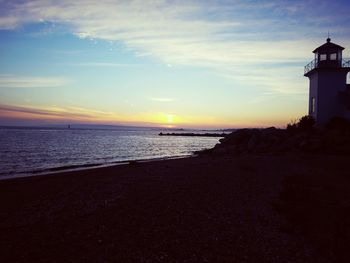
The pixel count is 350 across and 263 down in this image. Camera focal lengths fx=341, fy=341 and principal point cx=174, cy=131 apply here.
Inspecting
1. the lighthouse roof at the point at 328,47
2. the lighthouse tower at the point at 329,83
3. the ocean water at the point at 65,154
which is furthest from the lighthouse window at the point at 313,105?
the ocean water at the point at 65,154

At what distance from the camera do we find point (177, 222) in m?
8.28

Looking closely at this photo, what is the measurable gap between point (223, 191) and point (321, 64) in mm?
26674

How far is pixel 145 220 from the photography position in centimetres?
845

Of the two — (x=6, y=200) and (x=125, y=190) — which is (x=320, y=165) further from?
(x=6, y=200)

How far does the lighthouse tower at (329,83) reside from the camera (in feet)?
111

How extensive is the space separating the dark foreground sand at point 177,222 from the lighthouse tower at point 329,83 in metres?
22.6

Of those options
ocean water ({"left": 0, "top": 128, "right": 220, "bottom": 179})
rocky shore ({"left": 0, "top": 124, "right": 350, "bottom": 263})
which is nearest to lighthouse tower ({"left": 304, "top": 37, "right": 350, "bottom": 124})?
ocean water ({"left": 0, "top": 128, "right": 220, "bottom": 179})

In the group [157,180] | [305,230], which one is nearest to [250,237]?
[305,230]

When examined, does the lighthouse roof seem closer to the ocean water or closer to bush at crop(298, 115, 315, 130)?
bush at crop(298, 115, 315, 130)

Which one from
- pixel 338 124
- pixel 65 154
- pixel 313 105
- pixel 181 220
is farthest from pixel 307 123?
pixel 181 220

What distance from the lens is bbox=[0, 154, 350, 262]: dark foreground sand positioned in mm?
6402

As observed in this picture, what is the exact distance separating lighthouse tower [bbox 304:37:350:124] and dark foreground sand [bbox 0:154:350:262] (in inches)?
889

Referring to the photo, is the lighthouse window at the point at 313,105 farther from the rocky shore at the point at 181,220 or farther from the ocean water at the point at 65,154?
the rocky shore at the point at 181,220

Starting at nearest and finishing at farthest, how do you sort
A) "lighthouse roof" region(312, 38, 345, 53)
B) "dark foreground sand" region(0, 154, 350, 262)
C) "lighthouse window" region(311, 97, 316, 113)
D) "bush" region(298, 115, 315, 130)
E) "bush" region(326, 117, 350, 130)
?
"dark foreground sand" region(0, 154, 350, 262)
"bush" region(326, 117, 350, 130)
"lighthouse roof" region(312, 38, 345, 53)
"bush" region(298, 115, 315, 130)
"lighthouse window" region(311, 97, 316, 113)
